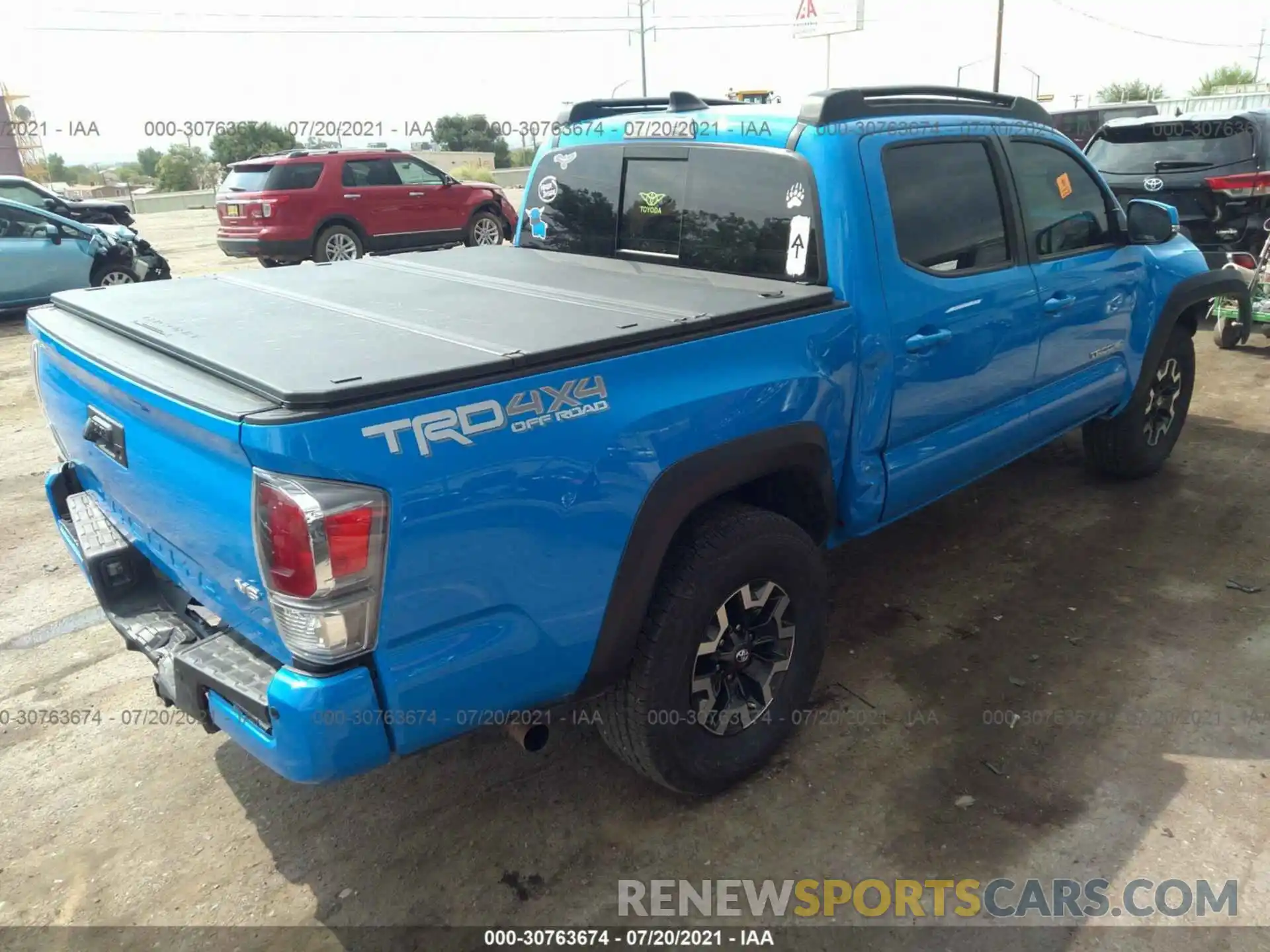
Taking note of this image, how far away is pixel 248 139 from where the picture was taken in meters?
45.4

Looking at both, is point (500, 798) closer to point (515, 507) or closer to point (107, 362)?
point (515, 507)

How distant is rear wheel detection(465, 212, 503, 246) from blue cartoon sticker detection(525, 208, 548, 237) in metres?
11.5

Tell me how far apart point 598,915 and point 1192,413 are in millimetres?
5831

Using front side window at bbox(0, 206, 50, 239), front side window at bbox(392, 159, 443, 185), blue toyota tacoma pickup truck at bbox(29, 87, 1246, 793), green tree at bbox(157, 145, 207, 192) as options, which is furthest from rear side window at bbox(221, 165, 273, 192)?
green tree at bbox(157, 145, 207, 192)

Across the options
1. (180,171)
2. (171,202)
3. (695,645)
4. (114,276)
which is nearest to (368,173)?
(114,276)

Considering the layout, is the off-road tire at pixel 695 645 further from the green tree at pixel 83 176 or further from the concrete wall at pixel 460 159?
the green tree at pixel 83 176

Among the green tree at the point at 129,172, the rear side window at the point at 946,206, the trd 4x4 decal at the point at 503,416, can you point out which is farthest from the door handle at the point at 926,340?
the green tree at the point at 129,172

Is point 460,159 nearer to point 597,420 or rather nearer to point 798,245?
point 798,245

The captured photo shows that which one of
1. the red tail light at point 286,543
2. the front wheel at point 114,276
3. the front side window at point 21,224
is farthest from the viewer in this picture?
the front wheel at point 114,276

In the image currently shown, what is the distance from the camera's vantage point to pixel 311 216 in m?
13.2

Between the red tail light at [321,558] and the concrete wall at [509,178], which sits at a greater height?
the red tail light at [321,558]

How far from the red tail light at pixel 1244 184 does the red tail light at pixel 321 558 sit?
9.30 metres

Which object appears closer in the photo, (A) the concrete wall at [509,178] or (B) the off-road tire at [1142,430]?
(B) the off-road tire at [1142,430]

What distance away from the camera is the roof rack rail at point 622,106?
149 inches
